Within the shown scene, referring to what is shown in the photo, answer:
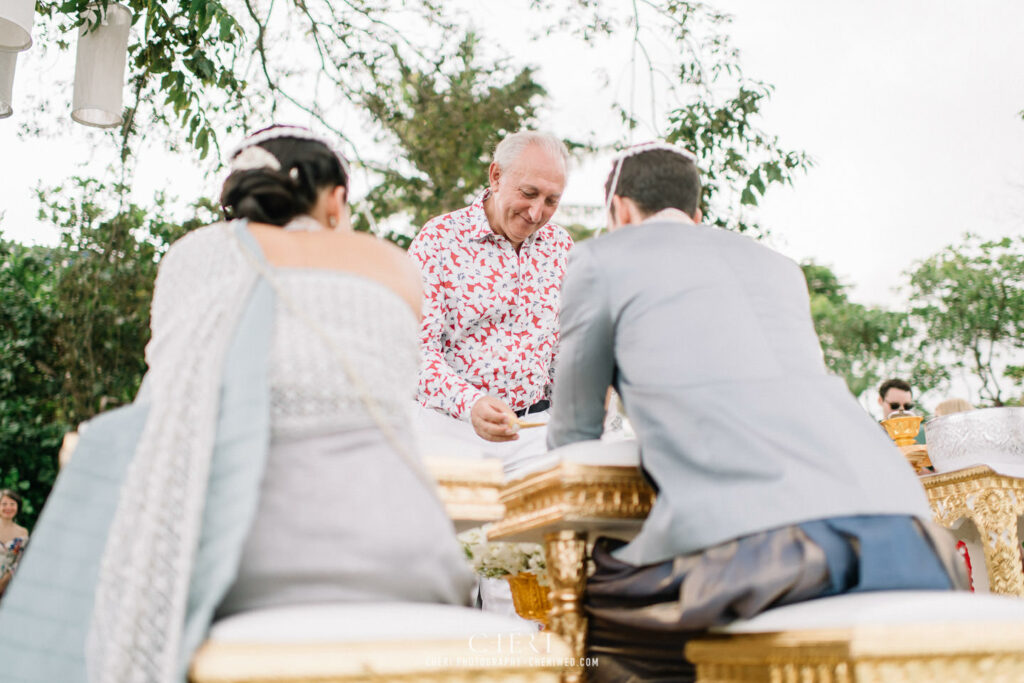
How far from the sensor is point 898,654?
162cm

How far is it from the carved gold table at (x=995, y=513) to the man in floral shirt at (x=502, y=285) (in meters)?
2.17

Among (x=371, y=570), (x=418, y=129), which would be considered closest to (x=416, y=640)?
(x=371, y=570)

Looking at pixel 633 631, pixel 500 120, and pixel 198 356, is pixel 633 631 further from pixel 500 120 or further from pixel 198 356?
pixel 500 120

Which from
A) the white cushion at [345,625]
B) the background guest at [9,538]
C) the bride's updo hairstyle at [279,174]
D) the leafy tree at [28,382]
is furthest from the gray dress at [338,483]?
the leafy tree at [28,382]

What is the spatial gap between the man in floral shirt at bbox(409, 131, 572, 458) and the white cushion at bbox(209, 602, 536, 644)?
1960 mm

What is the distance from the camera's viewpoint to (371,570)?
1579mm

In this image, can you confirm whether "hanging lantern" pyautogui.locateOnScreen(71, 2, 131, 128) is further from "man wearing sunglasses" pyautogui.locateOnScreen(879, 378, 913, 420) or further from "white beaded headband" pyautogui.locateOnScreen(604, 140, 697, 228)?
"man wearing sunglasses" pyautogui.locateOnScreen(879, 378, 913, 420)

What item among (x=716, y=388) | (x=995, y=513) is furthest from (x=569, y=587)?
(x=995, y=513)

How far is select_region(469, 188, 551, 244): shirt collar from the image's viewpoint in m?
3.87

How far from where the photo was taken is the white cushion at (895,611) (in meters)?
1.63

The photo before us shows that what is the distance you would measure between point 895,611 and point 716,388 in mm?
555

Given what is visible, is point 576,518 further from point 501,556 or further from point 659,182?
point 659,182

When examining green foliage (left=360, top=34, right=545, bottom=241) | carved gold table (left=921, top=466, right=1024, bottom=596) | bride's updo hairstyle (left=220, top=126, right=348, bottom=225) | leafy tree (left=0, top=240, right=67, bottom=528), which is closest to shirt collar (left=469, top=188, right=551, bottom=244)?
bride's updo hairstyle (left=220, top=126, right=348, bottom=225)

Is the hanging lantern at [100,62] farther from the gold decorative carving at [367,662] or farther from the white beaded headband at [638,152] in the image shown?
the gold decorative carving at [367,662]
